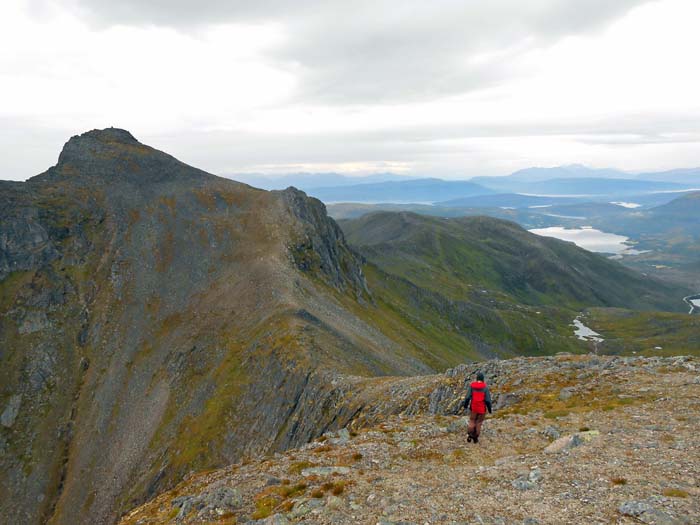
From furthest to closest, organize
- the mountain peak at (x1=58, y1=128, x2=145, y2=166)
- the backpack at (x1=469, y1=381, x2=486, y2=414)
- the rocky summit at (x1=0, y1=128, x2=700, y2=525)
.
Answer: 1. the mountain peak at (x1=58, y1=128, x2=145, y2=166)
2. the backpack at (x1=469, y1=381, x2=486, y2=414)
3. the rocky summit at (x1=0, y1=128, x2=700, y2=525)

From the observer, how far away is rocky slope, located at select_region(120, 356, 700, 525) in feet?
51.3

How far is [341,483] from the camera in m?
19.3

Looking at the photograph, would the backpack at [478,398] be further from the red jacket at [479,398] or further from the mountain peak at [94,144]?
the mountain peak at [94,144]

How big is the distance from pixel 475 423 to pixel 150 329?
270 feet

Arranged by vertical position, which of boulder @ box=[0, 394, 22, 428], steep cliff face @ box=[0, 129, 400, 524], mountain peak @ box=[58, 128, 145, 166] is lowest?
boulder @ box=[0, 394, 22, 428]

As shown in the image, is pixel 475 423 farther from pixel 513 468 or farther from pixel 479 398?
pixel 513 468

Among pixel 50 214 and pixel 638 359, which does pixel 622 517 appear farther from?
pixel 50 214

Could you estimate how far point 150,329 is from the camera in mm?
88250

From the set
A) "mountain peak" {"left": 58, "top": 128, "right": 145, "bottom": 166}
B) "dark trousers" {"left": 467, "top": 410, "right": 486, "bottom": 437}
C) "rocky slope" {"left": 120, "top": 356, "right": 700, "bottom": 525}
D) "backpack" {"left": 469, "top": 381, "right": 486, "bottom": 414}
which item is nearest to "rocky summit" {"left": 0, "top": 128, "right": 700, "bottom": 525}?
"rocky slope" {"left": 120, "top": 356, "right": 700, "bottom": 525}

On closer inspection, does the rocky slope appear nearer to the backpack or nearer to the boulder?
the backpack

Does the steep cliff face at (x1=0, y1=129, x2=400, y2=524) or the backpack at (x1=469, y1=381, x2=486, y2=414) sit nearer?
the backpack at (x1=469, y1=381, x2=486, y2=414)

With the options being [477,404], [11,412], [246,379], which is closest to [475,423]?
[477,404]

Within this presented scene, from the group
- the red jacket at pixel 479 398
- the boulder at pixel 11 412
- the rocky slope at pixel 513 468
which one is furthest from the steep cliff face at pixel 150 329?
the red jacket at pixel 479 398

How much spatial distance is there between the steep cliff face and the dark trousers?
85.3 ft
